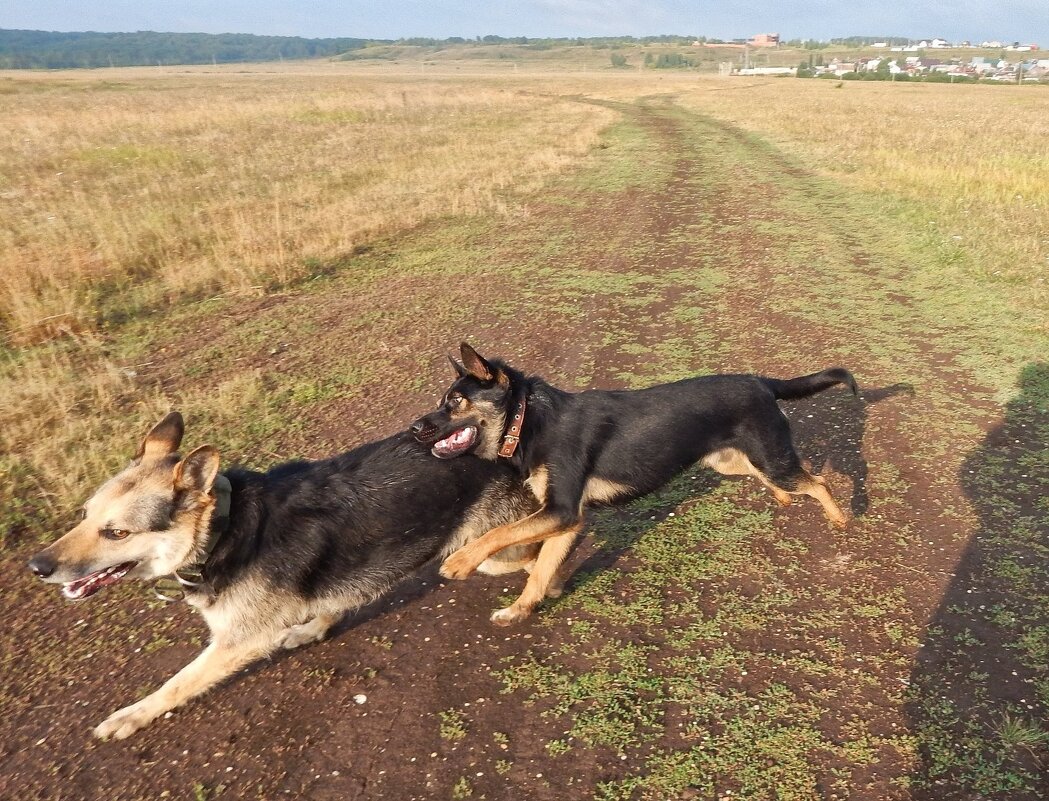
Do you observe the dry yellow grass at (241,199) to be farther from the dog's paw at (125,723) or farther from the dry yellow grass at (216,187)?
the dog's paw at (125,723)

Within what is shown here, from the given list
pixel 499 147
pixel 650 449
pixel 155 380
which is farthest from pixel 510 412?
pixel 499 147

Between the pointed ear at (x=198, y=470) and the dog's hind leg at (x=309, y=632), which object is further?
the dog's hind leg at (x=309, y=632)

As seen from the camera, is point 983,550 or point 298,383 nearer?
point 983,550

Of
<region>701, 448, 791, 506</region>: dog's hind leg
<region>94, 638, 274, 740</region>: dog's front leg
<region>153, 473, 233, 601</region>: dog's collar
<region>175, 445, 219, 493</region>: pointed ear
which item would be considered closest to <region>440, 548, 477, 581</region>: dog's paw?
<region>94, 638, 274, 740</region>: dog's front leg

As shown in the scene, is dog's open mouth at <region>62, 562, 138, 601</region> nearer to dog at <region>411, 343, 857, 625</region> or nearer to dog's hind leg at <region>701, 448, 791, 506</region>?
dog at <region>411, 343, 857, 625</region>

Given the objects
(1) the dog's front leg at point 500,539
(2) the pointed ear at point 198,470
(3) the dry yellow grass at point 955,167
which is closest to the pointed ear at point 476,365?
(1) the dog's front leg at point 500,539

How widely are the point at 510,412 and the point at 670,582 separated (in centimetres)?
146

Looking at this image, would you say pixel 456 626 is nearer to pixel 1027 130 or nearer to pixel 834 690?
pixel 834 690

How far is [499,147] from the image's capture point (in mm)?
23094

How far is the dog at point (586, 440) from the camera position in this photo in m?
3.92

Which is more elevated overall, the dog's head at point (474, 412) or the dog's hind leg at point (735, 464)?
the dog's head at point (474, 412)

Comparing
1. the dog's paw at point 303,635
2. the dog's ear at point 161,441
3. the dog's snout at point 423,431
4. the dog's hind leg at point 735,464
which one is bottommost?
the dog's paw at point 303,635

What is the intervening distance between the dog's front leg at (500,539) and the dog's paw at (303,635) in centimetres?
77

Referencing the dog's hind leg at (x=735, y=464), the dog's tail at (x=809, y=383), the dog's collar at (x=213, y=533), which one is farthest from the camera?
the dog's tail at (x=809, y=383)
